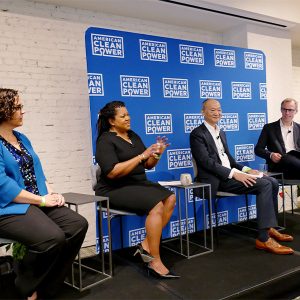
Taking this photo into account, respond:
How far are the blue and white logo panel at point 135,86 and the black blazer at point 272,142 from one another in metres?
1.37

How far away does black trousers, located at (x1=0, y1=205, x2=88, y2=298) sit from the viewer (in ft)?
6.01

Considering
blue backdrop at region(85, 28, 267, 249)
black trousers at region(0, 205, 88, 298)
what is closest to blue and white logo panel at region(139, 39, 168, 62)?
blue backdrop at region(85, 28, 267, 249)

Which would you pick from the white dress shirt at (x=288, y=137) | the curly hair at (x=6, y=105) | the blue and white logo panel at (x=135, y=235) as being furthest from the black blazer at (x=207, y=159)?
the curly hair at (x=6, y=105)

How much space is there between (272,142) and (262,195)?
1003 millimetres

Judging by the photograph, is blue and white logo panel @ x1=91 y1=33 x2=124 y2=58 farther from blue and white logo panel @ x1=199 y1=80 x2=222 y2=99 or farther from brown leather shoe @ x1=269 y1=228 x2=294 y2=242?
brown leather shoe @ x1=269 y1=228 x2=294 y2=242

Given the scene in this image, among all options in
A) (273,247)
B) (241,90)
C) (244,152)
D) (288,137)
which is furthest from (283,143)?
(273,247)

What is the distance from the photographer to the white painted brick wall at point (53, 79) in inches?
125

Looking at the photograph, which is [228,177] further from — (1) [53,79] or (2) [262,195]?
(1) [53,79]

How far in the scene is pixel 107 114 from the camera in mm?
2588

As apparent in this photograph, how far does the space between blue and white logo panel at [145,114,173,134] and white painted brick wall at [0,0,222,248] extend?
0.72 meters

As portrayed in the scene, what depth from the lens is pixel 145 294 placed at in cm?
211

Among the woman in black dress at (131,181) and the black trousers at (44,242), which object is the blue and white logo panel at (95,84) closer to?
the woman in black dress at (131,181)

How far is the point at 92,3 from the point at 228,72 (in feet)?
5.44

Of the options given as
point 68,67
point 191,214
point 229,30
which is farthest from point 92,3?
point 191,214
